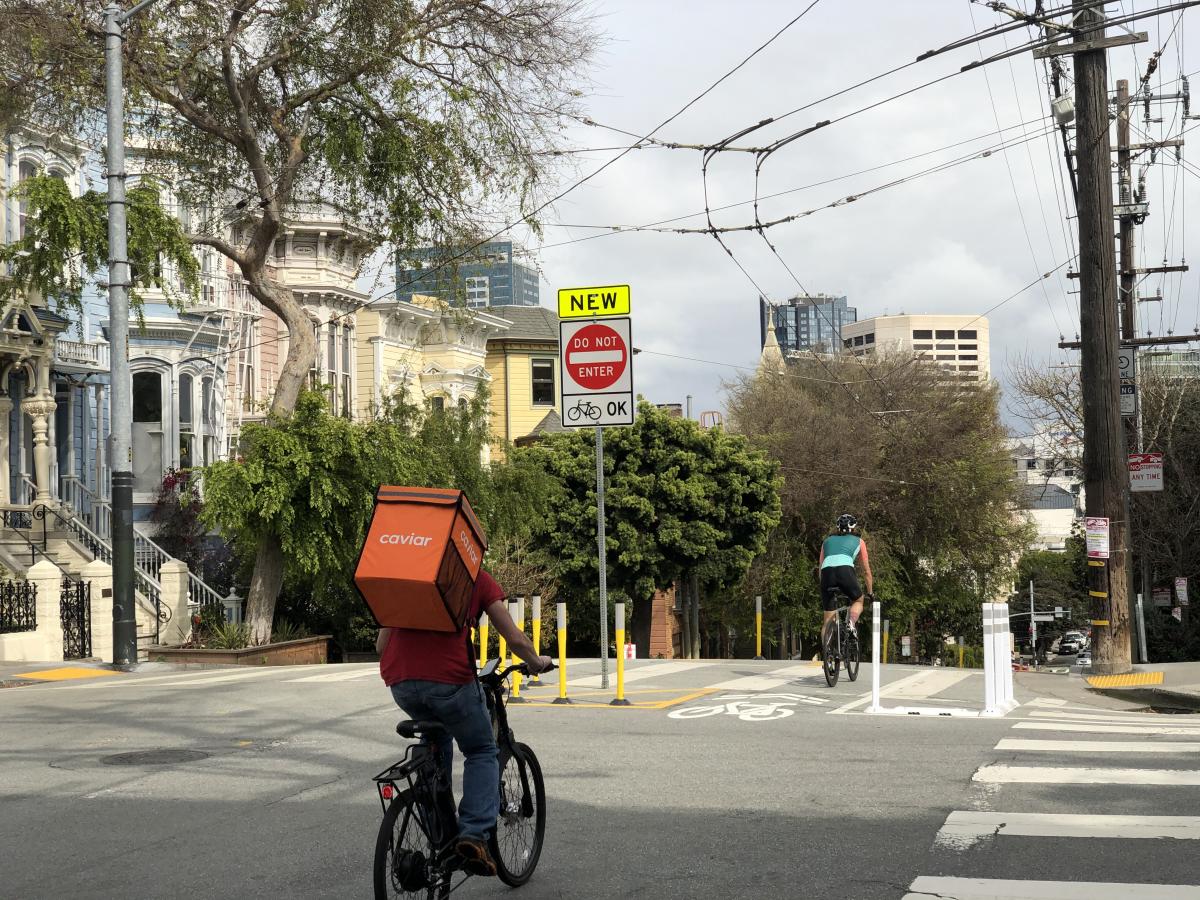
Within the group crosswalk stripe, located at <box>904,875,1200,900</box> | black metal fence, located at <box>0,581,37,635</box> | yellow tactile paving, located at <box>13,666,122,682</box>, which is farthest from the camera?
black metal fence, located at <box>0,581,37,635</box>

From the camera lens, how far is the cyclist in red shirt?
220 inches

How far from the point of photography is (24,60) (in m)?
19.9

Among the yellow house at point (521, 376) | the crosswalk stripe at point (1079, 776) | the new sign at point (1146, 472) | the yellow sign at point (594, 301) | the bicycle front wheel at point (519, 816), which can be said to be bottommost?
the crosswalk stripe at point (1079, 776)

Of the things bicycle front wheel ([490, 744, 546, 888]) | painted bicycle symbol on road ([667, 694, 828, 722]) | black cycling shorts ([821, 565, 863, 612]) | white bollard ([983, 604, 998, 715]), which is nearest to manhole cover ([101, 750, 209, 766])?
bicycle front wheel ([490, 744, 546, 888])

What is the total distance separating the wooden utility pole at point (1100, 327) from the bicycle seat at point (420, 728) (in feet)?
47.6

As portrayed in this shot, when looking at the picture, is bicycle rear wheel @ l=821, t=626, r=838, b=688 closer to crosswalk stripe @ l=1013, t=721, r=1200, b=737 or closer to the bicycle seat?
crosswalk stripe @ l=1013, t=721, r=1200, b=737

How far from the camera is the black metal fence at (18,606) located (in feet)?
70.5

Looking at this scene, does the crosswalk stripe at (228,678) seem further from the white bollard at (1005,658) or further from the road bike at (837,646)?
the white bollard at (1005,658)

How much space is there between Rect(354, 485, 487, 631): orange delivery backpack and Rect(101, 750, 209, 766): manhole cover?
4729mm

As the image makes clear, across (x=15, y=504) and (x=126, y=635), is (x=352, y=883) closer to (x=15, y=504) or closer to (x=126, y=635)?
(x=126, y=635)

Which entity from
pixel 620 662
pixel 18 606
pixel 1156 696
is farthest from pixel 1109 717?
pixel 18 606

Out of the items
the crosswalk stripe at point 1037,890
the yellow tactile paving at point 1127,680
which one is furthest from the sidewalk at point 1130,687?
the crosswalk stripe at point 1037,890

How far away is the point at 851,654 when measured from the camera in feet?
50.7

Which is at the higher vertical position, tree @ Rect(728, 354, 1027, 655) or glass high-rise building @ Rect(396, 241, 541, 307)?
glass high-rise building @ Rect(396, 241, 541, 307)
